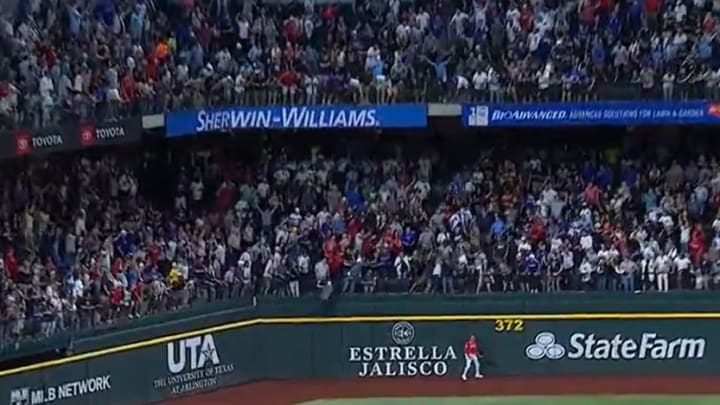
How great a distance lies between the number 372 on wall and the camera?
29.9m

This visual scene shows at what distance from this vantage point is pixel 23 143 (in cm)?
2883

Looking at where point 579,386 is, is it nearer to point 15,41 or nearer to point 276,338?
point 276,338

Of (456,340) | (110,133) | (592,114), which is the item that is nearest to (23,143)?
(110,133)

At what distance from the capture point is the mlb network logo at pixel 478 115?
31750 mm

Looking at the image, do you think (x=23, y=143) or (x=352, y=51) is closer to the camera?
(x=23, y=143)

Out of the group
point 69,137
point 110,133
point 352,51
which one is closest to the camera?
point 69,137

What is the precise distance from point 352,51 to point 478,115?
3.01 m

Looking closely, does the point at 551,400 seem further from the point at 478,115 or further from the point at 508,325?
the point at 478,115

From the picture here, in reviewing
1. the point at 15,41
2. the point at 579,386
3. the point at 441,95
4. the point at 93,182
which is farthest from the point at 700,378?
the point at 15,41

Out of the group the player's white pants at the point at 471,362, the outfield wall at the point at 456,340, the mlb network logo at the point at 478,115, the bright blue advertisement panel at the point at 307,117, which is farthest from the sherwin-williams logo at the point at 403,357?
the mlb network logo at the point at 478,115

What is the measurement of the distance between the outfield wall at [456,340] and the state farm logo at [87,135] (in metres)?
4.07

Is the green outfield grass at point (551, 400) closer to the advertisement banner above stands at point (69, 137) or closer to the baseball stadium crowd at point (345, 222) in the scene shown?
the baseball stadium crowd at point (345, 222)

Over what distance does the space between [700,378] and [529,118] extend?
5836 mm

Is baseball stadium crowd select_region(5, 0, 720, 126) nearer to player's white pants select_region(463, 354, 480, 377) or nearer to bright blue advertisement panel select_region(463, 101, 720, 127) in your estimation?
bright blue advertisement panel select_region(463, 101, 720, 127)
